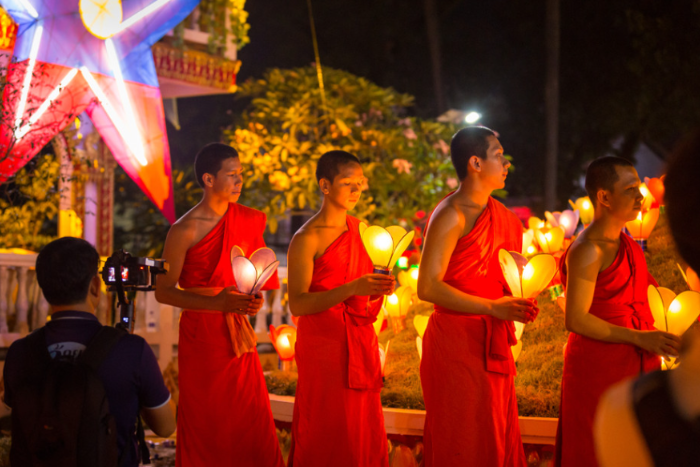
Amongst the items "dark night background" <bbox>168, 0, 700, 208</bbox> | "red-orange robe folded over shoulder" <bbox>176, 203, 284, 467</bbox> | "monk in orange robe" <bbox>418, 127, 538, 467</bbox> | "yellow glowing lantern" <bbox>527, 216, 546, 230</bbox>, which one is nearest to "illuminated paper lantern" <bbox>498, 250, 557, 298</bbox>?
"monk in orange robe" <bbox>418, 127, 538, 467</bbox>

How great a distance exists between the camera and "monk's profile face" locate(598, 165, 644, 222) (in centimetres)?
330

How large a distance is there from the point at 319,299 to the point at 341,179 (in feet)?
2.16

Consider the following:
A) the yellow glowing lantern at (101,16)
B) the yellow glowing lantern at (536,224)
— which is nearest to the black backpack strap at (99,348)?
the yellow glowing lantern at (536,224)

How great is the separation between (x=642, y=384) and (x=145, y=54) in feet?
23.7

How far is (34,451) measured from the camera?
86.3 inches

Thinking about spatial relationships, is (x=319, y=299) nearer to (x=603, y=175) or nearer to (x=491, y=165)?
(x=491, y=165)

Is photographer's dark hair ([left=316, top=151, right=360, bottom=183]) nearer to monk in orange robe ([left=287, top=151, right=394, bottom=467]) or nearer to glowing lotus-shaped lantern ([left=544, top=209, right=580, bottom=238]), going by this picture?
monk in orange robe ([left=287, top=151, right=394, bottom=467])

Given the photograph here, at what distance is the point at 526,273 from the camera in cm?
325

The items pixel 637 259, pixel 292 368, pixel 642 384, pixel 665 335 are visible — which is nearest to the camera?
pixel 642 384

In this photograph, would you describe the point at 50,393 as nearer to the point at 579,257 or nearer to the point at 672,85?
the point at 579,257

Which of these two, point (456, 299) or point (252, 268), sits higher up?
point (252, 268)

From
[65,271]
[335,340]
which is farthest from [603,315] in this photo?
[65,271]

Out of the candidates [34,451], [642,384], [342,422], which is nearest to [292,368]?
[342,422]

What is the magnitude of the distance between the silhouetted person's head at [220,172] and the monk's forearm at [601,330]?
1.97 metres
